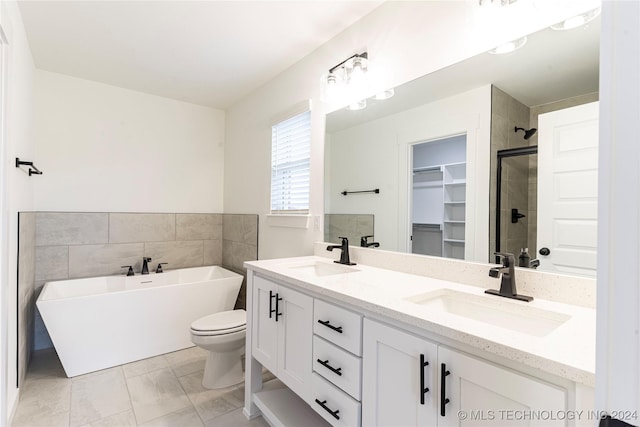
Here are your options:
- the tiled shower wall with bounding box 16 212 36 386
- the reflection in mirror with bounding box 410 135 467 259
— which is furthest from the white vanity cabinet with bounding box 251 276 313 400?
the tiled shower wall with bounding box 16 212 36 386

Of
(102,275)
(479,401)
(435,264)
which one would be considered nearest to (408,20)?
Result: (435,264)

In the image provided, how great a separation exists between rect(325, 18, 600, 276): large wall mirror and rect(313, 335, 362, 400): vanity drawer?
0.71 meters

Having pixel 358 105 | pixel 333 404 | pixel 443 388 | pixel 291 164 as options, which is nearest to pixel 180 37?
pixel 291 164

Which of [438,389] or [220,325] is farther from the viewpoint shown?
[220,325]

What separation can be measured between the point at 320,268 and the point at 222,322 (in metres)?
0.85

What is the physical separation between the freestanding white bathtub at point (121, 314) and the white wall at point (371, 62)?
2.34 ft

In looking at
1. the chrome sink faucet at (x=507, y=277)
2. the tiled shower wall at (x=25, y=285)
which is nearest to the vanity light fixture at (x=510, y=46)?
the chrome sink faucet at (x=507, y=277)

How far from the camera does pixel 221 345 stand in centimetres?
219

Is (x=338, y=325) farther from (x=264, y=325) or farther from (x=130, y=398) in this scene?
(x=130, y=398)

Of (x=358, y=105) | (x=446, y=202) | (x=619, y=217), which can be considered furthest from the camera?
(x=358, y=105)

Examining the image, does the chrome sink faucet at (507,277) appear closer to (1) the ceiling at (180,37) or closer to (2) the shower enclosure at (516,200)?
(2) the shower enclosure at (516,200)

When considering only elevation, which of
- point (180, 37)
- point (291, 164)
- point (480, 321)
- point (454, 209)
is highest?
point (180, 37)

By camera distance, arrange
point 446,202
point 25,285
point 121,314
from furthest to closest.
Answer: point 121,314 < point 25,285 < point 446,202

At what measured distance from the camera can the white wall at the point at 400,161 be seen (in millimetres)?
1449
